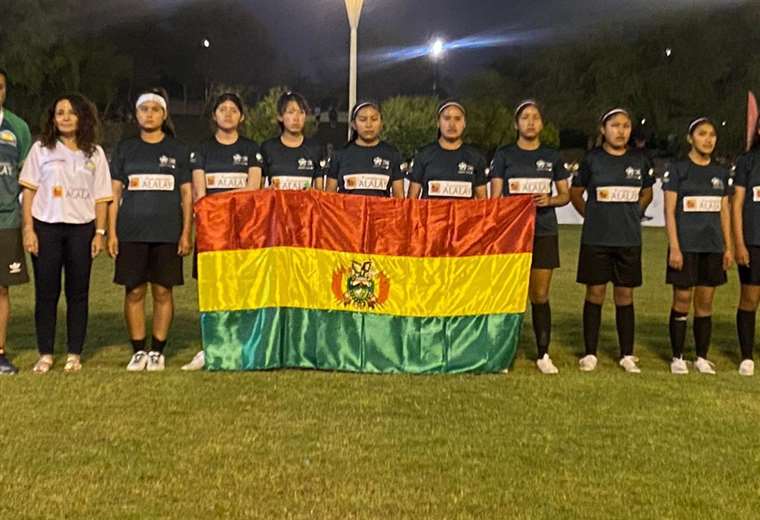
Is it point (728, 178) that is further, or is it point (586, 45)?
point (586, 45)

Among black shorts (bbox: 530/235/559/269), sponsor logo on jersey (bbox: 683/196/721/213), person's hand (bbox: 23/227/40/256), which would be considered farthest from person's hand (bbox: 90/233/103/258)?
sponsor logo on jersey (bbox: 683/196/721/213)

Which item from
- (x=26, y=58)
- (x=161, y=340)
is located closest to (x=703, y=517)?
(x=161, y=340)

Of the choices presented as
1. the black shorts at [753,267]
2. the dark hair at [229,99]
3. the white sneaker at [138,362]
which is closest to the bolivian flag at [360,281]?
the white sneaker at [138,362]

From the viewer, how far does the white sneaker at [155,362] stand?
5.55m

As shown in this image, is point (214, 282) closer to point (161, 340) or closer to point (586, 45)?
point (161, 340)

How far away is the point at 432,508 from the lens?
333cm

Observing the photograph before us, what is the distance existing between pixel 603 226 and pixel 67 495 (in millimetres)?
3787

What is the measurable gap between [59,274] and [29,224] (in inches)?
14.2

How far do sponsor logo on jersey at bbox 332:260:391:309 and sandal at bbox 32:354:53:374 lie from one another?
188cm

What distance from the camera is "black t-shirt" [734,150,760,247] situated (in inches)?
229

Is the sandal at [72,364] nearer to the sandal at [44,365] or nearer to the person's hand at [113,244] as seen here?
the sandal at [44,365]

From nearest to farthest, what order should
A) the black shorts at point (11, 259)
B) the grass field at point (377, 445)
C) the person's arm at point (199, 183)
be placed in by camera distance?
the grass field at point (377, 445) → the black shorts at point (11, 259) → the person's arm at point (199, 183)

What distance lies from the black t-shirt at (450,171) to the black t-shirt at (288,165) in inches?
29.3

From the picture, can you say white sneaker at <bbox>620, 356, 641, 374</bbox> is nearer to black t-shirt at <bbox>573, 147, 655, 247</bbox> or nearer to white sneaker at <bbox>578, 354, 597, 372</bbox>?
white sneaker at <bbox>578, 354, 597, 372</bbox>
